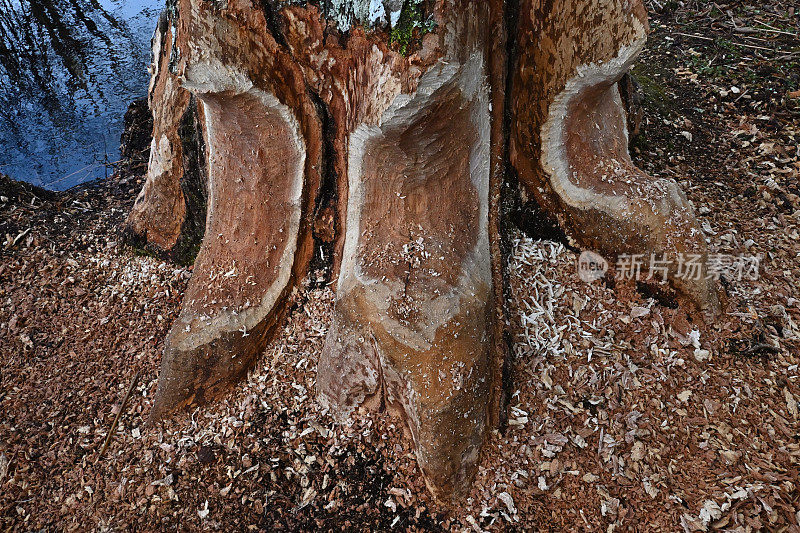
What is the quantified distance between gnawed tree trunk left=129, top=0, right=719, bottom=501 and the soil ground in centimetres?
11

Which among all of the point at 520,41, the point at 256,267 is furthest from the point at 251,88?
the point at 520,41

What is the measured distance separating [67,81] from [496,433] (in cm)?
452

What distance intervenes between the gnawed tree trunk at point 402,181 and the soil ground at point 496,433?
11 cm

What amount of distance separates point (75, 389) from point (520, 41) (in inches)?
81.0

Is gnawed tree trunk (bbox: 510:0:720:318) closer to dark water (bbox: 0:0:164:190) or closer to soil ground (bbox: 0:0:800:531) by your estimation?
soil ground (bbox: 0:0:800:531)

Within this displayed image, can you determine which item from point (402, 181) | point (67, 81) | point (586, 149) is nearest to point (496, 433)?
point (402, 181)

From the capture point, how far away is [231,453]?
6.01ft

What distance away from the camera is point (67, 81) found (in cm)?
448

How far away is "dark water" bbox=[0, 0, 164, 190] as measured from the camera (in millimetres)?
3801

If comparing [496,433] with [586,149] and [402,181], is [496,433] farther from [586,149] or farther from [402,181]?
[586,149]

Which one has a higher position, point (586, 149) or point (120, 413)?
point (586, 149)

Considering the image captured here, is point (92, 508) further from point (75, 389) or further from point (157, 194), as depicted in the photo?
point (157, 194)

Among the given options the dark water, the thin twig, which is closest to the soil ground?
the thin twig

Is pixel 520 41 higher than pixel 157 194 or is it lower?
higher
